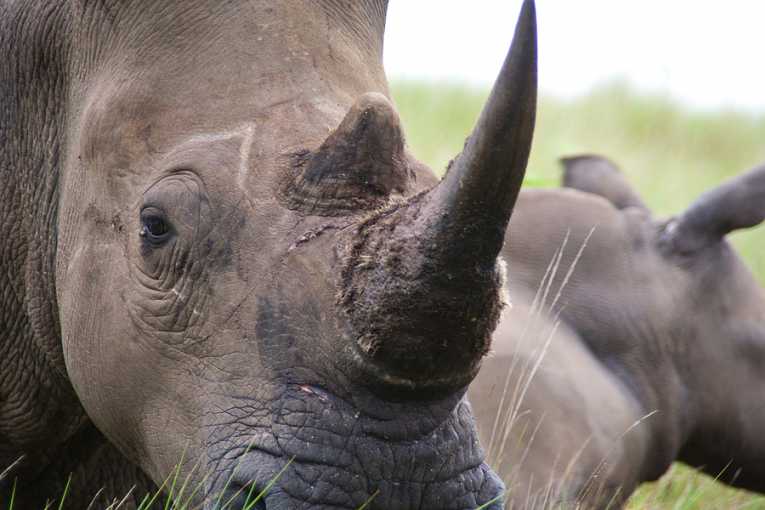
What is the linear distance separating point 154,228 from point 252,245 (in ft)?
1.13

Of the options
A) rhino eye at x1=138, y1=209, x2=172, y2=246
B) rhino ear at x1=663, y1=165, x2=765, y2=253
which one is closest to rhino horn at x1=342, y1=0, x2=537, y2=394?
rhino eye at x1=138, y1=209, x2=172, y2=246

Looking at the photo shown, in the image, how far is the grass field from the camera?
33.4 feet

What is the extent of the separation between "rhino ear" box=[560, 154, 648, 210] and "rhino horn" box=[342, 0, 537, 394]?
390 cm

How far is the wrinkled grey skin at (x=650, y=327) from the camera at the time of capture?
6.01 m

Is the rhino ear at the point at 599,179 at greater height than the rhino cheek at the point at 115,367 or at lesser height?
greater

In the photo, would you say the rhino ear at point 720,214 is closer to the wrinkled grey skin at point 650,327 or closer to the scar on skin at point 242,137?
the wrinkled grey skin at point 650,327

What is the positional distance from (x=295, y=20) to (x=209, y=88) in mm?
316

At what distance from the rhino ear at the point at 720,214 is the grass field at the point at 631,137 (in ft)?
2.86

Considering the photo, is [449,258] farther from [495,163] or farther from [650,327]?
[650,327]

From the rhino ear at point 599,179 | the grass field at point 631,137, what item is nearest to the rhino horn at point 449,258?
the rhino ear at point 599,179

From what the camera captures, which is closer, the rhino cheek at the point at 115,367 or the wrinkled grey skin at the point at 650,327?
the rhino cheek at the point at 115,367

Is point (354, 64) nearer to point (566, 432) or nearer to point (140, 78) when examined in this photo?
point (140, 78)

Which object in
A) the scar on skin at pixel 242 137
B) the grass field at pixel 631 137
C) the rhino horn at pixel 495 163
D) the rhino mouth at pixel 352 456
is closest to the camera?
the rhino horn at pixel 495 163

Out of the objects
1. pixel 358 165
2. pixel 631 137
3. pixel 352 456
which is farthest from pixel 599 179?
pixel 631 137
